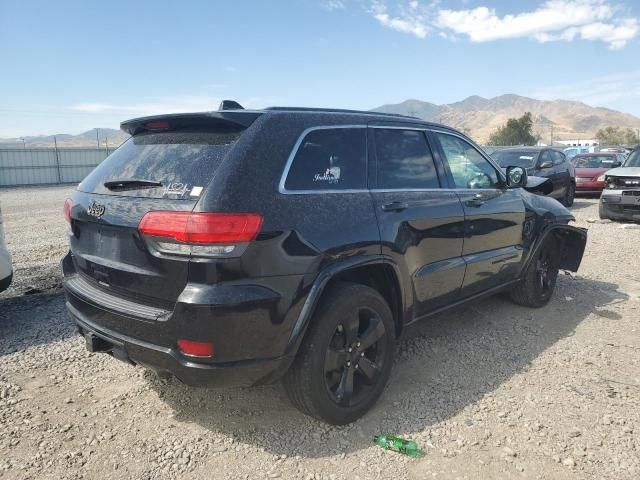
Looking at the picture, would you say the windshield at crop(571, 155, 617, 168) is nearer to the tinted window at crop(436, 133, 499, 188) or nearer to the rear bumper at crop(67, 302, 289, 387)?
the tinted window at crop(436, 133, 499, 188)

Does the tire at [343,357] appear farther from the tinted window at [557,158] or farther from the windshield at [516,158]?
the tinted window at [557,158]

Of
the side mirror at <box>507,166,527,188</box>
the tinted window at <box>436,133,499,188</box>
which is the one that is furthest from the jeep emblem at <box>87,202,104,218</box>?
the side mirror at <box>507,166,527,188</box>

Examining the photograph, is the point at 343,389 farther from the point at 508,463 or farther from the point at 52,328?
the point at 52,328

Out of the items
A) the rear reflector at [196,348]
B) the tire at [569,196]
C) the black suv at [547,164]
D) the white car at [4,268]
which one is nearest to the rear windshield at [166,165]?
the rear reflector at [196,348]

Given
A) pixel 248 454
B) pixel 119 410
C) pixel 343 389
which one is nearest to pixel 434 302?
pixel 343 389

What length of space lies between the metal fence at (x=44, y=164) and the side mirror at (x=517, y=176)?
90.1 feet

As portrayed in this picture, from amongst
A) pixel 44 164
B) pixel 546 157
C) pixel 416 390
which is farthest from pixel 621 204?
pixel 44 164

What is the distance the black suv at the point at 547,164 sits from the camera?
12.7m

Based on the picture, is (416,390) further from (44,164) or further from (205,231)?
(44,164)

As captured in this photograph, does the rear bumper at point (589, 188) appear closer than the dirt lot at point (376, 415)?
No

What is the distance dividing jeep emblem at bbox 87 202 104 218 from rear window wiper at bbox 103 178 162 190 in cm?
13

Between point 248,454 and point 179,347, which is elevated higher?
point 179,347

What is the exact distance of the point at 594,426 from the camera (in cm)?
311

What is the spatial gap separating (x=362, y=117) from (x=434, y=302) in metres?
1.44
